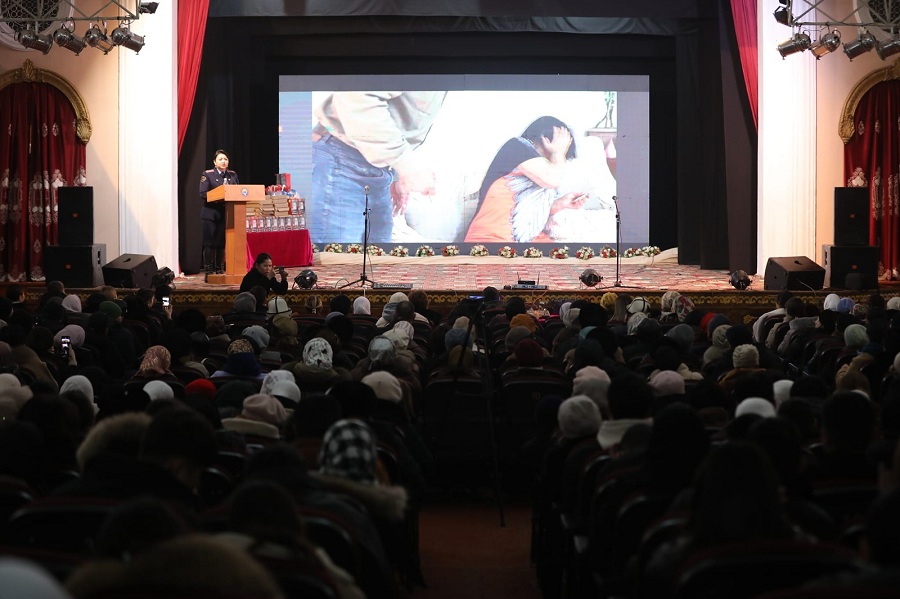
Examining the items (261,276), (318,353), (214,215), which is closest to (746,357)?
(318,353)

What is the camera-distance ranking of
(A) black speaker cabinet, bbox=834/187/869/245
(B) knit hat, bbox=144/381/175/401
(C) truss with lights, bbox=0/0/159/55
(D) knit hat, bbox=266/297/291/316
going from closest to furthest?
(B) knit hat, bbox=144/381/175/401
(D) knit hat, bbox=266/297/291/316
(C) truss with lights, bbox=0/0/159/55
(A) black speaker cabinet, bbox=834/187/869/245

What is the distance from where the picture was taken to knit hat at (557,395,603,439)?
201 inches

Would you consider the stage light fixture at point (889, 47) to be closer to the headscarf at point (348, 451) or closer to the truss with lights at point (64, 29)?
the truss with lights at point (64, 29)

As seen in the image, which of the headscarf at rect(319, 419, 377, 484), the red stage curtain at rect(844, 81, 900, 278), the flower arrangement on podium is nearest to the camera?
the headscarf at rect(319, 419, 377, 484)

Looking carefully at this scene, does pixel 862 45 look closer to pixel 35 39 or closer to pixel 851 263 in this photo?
pixel 851 263

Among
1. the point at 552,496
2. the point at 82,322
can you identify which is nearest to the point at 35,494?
the point at 552,496

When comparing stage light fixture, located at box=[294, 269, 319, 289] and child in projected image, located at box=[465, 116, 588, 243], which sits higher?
child in projected image, located at box=[465, 116, 588, 243]

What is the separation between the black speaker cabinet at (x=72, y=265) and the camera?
13344 millimetres

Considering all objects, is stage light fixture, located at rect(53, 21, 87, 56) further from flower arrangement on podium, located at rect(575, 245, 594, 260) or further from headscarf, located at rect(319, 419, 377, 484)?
headscarf, located at rect(319, 419, 377, 484)

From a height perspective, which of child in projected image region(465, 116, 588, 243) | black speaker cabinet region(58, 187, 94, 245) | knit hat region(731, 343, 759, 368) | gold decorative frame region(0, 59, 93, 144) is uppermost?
gold decorative frame region(0, 59, 93, 144)

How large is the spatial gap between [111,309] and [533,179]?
10.2 metres

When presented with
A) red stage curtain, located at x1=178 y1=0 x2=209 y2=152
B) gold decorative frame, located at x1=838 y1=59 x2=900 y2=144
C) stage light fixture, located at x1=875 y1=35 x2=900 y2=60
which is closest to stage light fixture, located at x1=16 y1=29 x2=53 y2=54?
red stage curtain, located at x1=178 y1=0 x2=209 y2=152

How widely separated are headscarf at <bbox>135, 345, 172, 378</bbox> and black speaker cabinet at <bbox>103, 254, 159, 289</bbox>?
7.02 metres

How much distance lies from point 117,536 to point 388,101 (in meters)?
16.1
